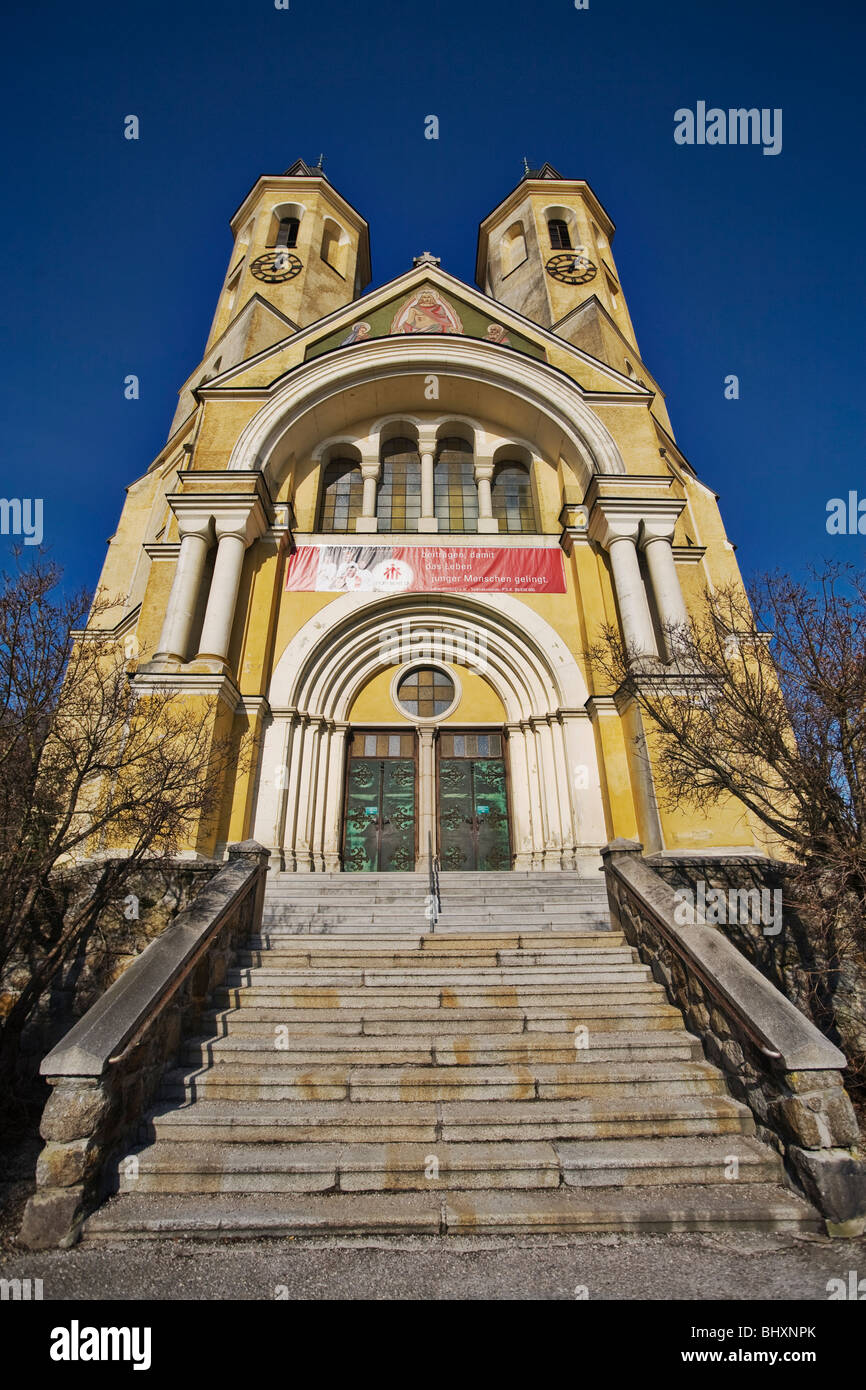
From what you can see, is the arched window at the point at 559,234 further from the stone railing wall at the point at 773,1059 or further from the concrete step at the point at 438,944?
the stone railing wall at the point at 773,1059

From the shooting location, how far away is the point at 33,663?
22.8 ft

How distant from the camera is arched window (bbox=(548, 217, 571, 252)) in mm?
21625

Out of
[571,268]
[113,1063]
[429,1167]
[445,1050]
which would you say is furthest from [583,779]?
[571,268]

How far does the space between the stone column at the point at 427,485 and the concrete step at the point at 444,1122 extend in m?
11.7

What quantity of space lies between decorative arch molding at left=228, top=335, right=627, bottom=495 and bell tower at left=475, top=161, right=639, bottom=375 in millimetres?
3289

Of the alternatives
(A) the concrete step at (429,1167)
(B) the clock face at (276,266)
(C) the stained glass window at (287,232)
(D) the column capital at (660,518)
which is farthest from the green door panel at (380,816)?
(C) the stained glass window at (287,232)

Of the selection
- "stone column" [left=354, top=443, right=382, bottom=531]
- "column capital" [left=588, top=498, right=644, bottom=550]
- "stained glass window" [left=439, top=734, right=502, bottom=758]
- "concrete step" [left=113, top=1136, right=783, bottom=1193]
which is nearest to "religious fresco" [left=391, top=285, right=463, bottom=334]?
"stone column" [left=354, top=443, right=382, bottom=531]

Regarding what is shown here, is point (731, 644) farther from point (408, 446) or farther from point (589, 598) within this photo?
point (408, 446)

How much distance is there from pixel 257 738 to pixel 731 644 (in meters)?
7.85

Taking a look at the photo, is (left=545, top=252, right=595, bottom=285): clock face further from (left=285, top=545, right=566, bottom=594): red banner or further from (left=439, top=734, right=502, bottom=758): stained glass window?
(left=439, top=734, right=502, bottom=758): stained glass window

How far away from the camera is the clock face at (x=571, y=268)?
1972 centimetres

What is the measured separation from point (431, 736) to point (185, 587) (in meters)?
5.45

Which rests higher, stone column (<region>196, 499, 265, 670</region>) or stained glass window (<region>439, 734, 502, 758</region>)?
stone column (<region>196, 499, 265, 670</region>)
